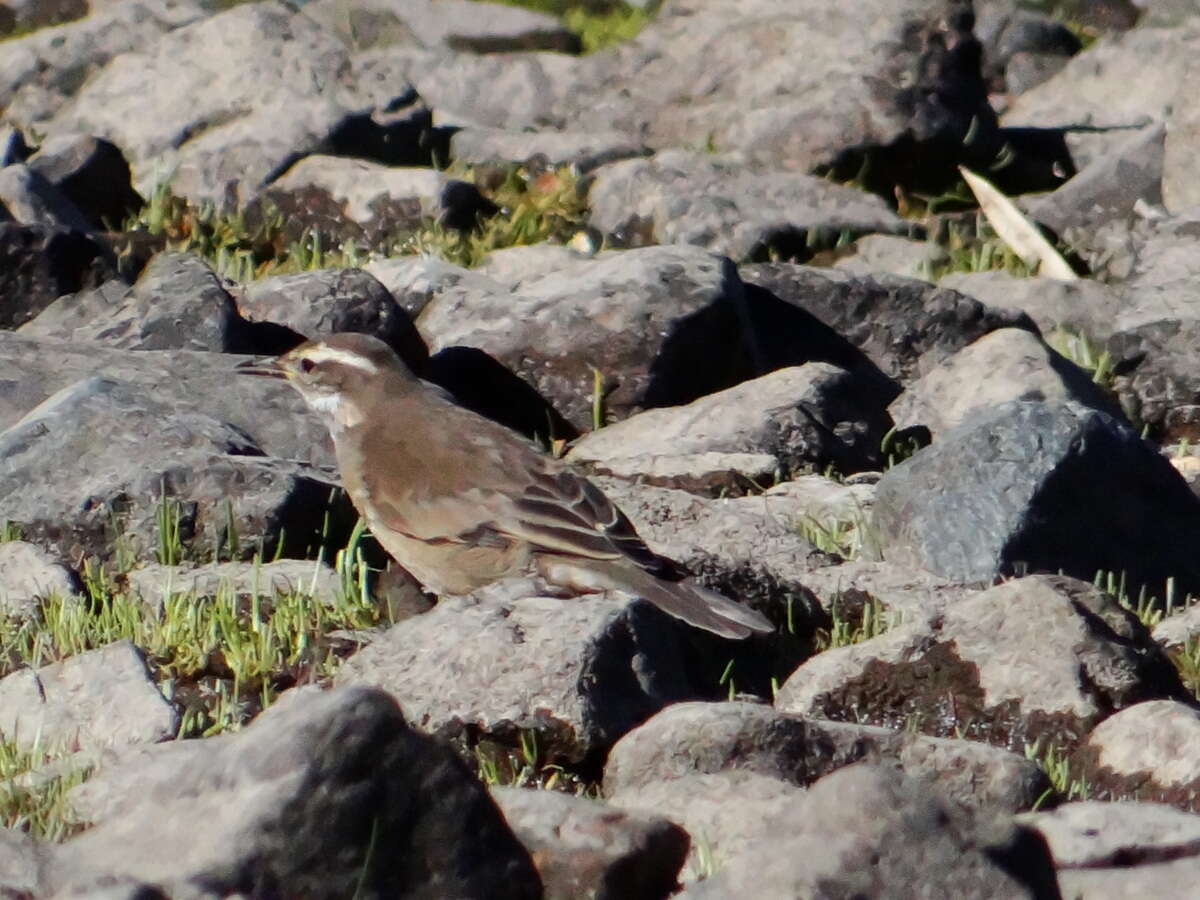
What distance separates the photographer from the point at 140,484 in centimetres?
795

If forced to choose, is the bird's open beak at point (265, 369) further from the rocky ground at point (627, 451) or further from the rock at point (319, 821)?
the rock at point (319, 821)

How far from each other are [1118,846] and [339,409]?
4.48 metres

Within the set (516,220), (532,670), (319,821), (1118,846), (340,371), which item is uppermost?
(319,821)

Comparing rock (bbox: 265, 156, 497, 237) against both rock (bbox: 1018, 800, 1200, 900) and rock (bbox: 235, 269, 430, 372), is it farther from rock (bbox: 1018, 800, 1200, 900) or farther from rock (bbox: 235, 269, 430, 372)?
rock (bbox: 1018, 800, 1200, 900)

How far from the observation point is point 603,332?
32.8ft

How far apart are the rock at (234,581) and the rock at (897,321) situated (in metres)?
3.72

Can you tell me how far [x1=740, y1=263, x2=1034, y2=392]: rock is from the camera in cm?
1084

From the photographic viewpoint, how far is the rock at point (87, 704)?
632cm

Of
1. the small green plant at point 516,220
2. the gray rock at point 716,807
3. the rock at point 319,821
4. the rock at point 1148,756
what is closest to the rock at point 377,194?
the small green plant at point 516,220

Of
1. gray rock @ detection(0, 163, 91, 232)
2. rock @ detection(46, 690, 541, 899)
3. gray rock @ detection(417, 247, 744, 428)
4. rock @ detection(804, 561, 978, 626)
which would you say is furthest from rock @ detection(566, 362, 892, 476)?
rock @ detection(46, 690, 541, 899)

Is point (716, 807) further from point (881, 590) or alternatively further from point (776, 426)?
point (776, 426)

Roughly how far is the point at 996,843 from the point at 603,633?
2.06 metres

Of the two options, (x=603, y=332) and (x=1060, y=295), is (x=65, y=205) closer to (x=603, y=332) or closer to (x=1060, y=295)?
(x=603, y=332)

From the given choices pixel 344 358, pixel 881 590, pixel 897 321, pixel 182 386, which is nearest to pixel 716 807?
pixel 881 590
